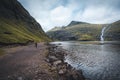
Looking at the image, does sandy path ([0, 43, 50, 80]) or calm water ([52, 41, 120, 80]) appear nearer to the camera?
sandy path ([0, 43, 50, 80])

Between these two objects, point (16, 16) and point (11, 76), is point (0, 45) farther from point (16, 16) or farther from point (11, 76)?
point (16, 16)

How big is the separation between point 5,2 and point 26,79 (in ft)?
637

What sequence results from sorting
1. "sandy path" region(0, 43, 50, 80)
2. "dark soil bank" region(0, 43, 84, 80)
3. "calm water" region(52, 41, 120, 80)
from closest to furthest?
"sandy path" region(0, 43, 50, 80) → "dark soil bank" region(0, 43, 84, 80) → "calm water" region(52, 41, 120, 80)

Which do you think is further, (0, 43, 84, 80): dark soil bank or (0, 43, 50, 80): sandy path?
(0, 43, 84, 80): dark soil bank

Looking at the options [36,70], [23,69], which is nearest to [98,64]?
[36,70]

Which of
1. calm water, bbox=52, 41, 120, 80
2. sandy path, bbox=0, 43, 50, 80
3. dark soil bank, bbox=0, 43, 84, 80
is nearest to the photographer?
sandy path, bbox=0, 43, 50, 80

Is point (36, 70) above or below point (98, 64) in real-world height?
above

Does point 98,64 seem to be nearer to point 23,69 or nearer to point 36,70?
point 36,70

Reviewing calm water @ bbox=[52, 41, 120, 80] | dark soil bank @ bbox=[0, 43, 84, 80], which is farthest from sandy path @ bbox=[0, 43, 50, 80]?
calm water @ bbox=[52, 41, 120, 80]

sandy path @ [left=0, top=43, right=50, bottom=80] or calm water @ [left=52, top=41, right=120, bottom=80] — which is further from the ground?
sandy path @ [left=0, top=43, right=50, bottom=80]

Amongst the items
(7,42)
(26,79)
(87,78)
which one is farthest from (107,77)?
(7,42)

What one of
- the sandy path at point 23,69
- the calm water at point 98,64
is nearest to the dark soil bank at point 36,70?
the sandy path at point 23,69

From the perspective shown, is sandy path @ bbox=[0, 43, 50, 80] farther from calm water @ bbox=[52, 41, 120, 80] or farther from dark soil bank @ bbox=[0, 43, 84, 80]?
calm water @ bbox=[52, 41, 120, 80]

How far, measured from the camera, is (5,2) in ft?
602
